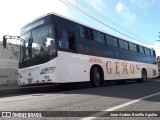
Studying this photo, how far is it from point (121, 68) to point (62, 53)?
7.99m

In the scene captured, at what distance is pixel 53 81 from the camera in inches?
511

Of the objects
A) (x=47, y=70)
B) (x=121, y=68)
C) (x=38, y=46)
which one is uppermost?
(x=38, y=46)

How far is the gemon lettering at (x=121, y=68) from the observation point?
1862 centimetres

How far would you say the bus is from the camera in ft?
43.7

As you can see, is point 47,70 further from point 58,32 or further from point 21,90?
point 21,90

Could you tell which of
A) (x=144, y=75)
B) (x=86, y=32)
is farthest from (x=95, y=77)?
(x=144, y=75)

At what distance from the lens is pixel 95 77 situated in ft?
53.7

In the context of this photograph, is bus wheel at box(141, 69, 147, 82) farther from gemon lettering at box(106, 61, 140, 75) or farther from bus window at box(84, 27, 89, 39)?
bus window at box(84, 27, 89, 39)

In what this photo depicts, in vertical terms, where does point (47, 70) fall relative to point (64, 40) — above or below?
below

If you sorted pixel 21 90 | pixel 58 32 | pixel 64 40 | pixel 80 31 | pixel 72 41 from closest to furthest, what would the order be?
pixel 58 32 < pixel 64 40 < pixel 72 41 < pixel 21 90 < pixel 80 31

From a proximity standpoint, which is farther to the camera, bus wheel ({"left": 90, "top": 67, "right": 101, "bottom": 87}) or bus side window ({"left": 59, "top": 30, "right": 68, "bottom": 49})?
bus wheel ({"left": 90, "top": 67, "right": 101, "bottom": 87})

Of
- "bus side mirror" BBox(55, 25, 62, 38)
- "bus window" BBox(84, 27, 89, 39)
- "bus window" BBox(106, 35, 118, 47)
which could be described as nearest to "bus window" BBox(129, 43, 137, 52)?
"bus window" BBox(106, 35, 118, 47)

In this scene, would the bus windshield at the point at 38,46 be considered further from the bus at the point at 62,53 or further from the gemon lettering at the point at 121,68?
the gemon lettering at the point at 121,68

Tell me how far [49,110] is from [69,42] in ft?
26.4
